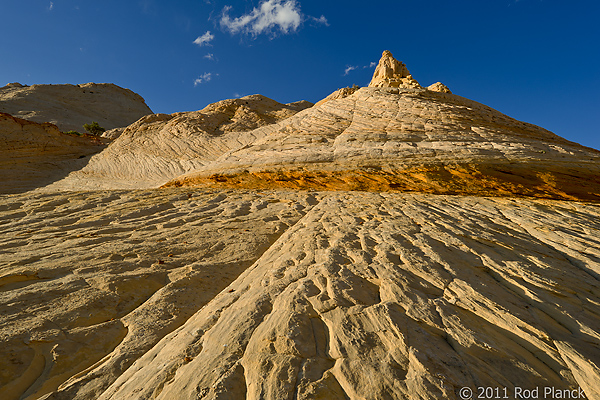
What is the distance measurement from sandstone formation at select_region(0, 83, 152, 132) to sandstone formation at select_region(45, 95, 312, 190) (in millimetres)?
29193

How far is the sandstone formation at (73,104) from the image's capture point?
40344 mm

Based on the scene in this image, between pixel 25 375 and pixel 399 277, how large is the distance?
3209 millimetres

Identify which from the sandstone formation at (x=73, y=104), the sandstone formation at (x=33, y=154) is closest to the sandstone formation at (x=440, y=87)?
the sandstone formation at (x=33, y=154)

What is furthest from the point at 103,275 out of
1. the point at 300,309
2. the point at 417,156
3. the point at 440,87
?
the point at 440,87

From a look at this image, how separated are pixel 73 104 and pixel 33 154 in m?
42.1

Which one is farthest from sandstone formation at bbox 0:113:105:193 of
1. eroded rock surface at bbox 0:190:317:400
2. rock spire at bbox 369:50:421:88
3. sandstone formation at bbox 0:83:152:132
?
sandstone formation at bbox 0:83:152:132

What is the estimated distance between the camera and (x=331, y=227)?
477 centimetres

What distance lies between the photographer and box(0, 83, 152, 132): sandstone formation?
4034 centimetres

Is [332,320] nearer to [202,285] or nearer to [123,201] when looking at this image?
[202,285]

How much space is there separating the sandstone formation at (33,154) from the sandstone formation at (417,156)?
9107mm

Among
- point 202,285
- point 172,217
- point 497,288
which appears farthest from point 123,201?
point 497,288

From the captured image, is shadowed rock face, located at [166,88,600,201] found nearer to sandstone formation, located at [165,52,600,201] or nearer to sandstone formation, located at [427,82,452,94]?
sandstone formation, located at [165,52,600,201]

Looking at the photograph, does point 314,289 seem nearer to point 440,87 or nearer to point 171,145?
point 440,87

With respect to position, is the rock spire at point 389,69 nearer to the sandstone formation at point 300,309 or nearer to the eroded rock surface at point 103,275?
the eroded rock surface at point 103,275
